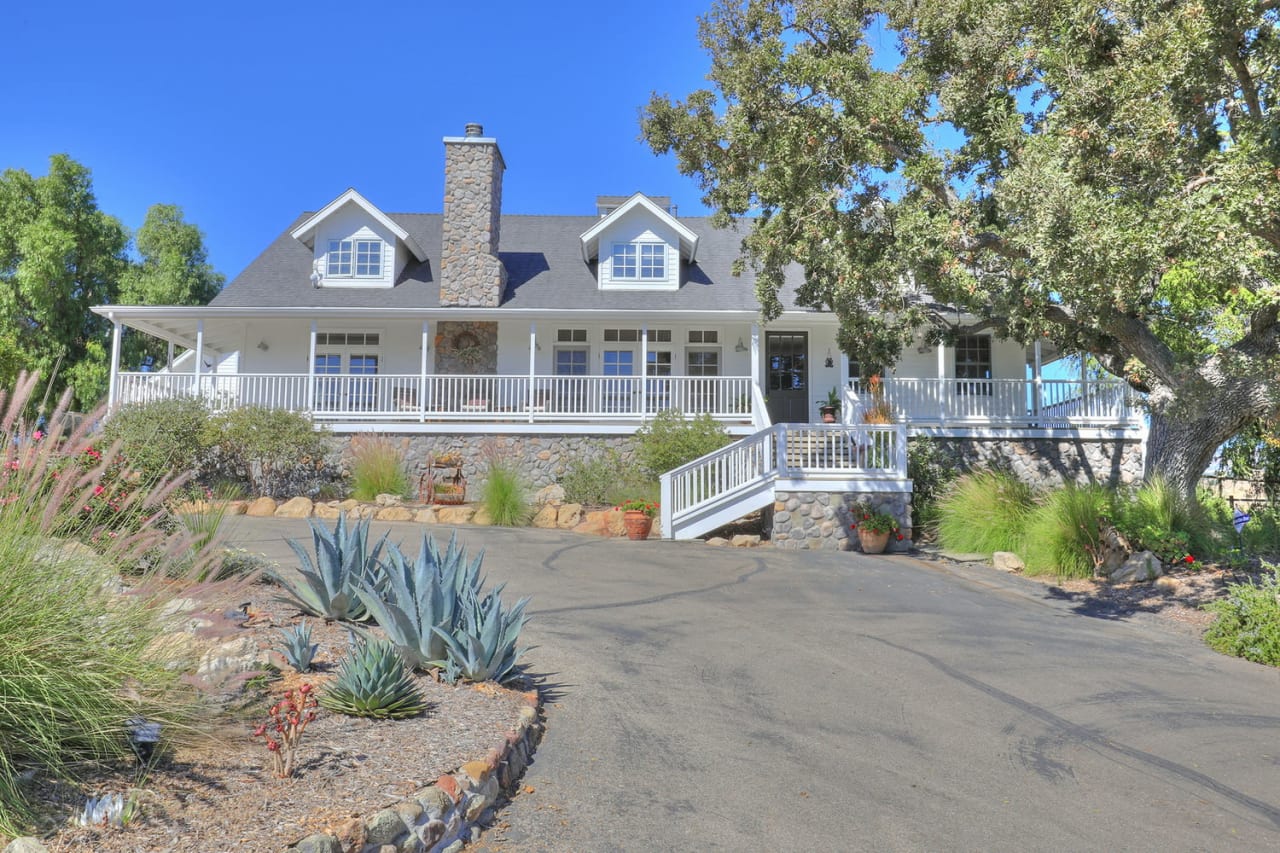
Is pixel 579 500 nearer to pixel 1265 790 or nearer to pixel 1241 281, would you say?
pixel 1241 281

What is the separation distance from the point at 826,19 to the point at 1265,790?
992 centimetres

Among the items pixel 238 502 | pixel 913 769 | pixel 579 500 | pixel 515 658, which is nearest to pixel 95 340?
pixel 238 502

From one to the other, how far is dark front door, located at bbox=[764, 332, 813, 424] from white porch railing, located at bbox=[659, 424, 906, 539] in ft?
19.0

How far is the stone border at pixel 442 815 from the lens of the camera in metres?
3.29

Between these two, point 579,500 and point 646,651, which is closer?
point 646,651

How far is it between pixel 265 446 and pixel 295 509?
7.04 ft

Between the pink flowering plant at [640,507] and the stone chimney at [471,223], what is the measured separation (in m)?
7.43

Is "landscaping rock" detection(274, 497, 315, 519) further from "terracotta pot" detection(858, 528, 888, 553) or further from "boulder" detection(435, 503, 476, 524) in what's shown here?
"terracotta pot" detection(858, 528, 888, 553)

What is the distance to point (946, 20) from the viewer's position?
33.7 feet

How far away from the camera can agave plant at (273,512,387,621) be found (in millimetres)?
6145

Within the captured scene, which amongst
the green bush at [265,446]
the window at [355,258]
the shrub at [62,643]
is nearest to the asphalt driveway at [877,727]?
the shrub at [62,643]

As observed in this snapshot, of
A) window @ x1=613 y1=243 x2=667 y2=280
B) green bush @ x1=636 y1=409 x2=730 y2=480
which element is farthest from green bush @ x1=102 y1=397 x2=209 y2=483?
window @ x1=613 y1=243 x2=667 y2=280

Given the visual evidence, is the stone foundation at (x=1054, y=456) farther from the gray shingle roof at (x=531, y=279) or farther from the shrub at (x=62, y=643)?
the shrub at (x=62, y=643)

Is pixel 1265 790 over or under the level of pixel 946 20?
under
